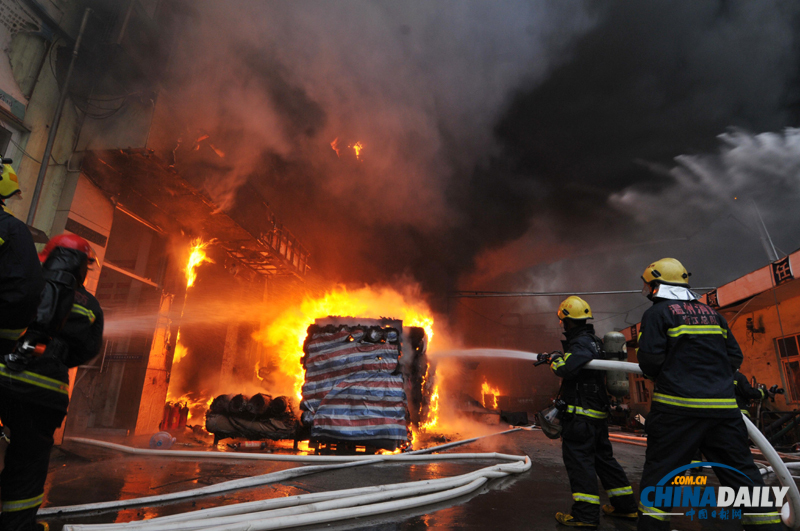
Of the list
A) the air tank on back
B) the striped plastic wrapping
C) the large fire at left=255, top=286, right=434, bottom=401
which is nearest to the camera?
the air tank on back

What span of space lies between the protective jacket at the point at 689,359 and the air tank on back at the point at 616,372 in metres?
1.00

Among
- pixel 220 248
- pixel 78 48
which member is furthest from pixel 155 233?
pixel 78 48

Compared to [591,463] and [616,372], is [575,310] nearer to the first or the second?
[616,372]

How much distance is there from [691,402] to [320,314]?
42.9 ft

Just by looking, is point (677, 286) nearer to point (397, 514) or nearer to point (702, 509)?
point (702, 509)

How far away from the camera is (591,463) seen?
3.43 m

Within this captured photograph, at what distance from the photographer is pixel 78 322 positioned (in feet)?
9.20

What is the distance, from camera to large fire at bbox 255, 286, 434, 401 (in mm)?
13969

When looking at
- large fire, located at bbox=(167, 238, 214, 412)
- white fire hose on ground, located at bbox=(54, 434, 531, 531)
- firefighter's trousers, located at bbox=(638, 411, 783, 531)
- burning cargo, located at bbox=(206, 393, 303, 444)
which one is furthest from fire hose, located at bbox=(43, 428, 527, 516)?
large fire, located at bbox=(167, 238, 214, 412)

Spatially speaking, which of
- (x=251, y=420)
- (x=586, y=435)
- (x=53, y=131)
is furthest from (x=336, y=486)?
(x=53, y=131)

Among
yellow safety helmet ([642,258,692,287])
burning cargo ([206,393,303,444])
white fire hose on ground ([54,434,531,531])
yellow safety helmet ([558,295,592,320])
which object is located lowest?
white fire hose on ground ([54,434,531,531])

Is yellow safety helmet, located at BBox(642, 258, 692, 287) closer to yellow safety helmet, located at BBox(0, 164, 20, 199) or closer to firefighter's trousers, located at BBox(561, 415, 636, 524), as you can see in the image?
firefighter's trousers, located at BBox(561, 415, 636, 524)

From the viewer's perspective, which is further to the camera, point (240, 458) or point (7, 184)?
point (240, 458)

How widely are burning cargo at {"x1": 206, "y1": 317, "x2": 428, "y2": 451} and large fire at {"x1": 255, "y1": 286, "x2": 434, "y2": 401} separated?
5.62m
